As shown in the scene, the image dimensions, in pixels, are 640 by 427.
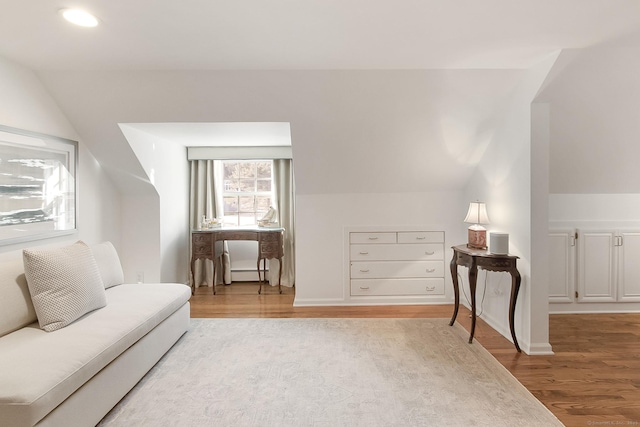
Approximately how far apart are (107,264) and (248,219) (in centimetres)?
245

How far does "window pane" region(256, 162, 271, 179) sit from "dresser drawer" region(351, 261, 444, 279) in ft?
6.53

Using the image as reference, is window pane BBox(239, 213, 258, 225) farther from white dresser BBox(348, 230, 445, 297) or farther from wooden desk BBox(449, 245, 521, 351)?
wooden desk BBox(449, 245, 521, 351)

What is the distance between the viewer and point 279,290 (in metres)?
4.80

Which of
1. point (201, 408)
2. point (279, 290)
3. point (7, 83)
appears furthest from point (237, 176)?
point (201, 408)

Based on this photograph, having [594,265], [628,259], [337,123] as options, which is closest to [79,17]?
[337,123]

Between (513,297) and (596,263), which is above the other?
(596,263)

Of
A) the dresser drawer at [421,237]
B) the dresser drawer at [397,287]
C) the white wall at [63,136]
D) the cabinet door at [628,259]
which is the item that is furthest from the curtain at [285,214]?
the cabinet door at [628,259]

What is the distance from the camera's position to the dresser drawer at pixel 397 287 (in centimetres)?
425

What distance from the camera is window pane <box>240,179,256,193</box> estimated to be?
17.8ft

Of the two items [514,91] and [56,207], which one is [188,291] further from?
[514,91]

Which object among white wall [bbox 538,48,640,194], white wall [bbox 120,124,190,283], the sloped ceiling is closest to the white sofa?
white wall [bbox 120,124,190,283]

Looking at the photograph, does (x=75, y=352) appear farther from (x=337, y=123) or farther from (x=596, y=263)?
(x=596, y=263)

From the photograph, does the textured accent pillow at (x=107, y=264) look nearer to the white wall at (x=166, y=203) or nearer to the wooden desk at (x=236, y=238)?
the white wall at (x=166, y=203)

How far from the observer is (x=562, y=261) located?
12.3 feet
